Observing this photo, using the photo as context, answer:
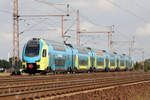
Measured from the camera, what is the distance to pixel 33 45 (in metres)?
29.4

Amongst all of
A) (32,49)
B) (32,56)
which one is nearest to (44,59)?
(32,56)

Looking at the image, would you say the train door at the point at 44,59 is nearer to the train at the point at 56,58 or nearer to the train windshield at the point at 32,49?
the train at the point at 56,58

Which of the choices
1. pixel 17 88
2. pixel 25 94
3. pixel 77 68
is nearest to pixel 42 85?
pixel 17 88

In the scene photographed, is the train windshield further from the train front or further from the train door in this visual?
the train door

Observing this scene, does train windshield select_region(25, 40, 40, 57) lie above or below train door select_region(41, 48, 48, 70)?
above

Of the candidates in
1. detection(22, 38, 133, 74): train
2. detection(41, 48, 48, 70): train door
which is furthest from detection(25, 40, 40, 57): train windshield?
detection(41, 48, 48, 70): train door

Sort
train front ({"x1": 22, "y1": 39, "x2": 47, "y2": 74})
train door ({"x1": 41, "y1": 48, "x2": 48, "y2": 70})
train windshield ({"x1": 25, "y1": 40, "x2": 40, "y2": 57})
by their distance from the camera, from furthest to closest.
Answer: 1. train windshield ({"x1": 25, "y1": 40, "x2": 40, "y2": 57})
2. train door ({"x1": 41, "y1": 48, "x2": 48, "y2": 70})
3. train front ({"x1": 22, "y1": 39, "x2": 47, "y2": 74})

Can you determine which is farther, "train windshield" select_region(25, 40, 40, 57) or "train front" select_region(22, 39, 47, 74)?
"train windshield" select_region(25, 40, 40, 57)

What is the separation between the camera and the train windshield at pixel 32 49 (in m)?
28.9

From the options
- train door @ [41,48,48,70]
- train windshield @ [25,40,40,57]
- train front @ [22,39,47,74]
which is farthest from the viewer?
train windshield @ [25,40,40,57]

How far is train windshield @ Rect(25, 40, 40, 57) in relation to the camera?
28922 mm

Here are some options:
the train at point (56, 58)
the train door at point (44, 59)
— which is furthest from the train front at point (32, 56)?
the train door at point (44, 59)

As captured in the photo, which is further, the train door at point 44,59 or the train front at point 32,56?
the train door at point 44,59

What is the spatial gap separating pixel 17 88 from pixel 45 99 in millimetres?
4044
